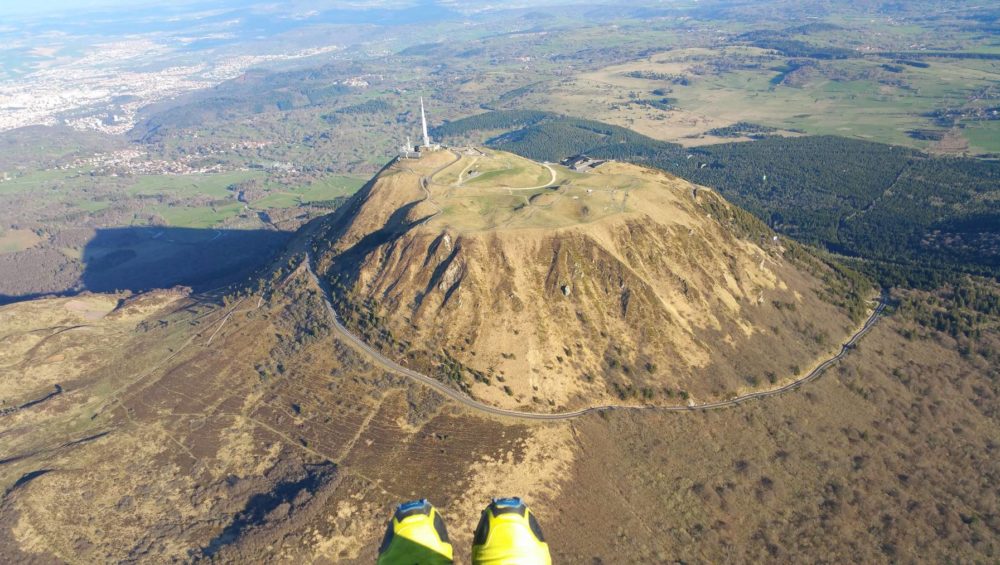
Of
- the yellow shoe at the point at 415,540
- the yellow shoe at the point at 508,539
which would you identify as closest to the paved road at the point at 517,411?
the yellow shoe at the point at 415,540

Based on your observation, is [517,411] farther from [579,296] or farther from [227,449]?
[227,449]

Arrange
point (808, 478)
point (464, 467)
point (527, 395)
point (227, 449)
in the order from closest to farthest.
Answer: point (464, 467) < point (808, 478) < point (227, 449) < point (527, 395)

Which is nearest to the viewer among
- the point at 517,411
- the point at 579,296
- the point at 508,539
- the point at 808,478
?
the point at 508,539

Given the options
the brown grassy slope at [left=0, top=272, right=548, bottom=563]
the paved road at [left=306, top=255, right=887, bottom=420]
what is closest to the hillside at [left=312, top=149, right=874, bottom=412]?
the paved road at [left=306, top=255, right=887, bottom=420]

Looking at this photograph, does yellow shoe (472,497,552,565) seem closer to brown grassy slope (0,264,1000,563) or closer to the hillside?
brown grassy slope (0,264,1000,563)

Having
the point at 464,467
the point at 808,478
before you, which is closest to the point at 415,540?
the point at 464,467

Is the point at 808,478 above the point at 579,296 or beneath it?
beneath

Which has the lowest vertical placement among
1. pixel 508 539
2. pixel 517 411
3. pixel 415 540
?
pixel 517 411
